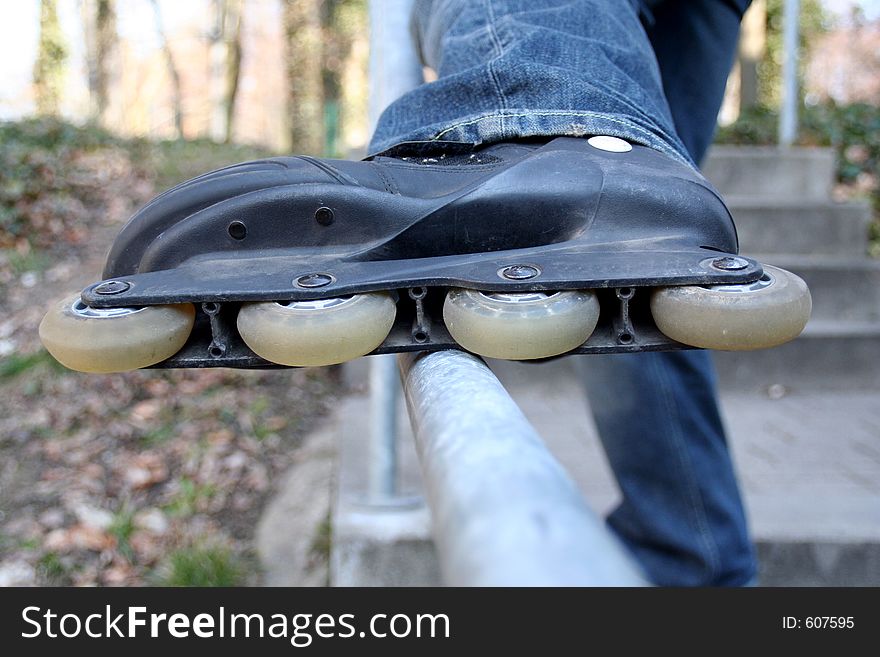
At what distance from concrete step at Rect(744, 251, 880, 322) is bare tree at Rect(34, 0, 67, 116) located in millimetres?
8554

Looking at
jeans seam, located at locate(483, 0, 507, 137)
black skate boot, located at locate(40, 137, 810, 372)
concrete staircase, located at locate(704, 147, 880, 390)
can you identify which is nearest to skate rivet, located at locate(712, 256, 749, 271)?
black skate boot, located at locate(40, 137, 810, 372)

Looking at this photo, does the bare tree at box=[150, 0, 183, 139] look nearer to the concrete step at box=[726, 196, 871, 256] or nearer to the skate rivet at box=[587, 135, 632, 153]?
the concrete step at box=[726, 196, 871, 256]

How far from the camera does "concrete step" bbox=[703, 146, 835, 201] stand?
3.32 meters

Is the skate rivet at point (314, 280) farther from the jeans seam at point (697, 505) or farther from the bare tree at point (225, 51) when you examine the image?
the bare tree at point (225, 51)

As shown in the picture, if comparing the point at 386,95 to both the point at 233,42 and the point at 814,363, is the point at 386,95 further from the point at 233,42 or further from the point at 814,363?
the point at 233,42

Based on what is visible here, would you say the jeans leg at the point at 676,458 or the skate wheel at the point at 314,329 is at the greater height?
the skate wheel at the point at 314,329

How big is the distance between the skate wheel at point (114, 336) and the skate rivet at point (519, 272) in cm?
32

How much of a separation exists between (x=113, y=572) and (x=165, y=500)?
0.27m

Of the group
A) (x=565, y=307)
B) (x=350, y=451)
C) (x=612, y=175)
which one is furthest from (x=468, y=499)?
(x=350, y=451)

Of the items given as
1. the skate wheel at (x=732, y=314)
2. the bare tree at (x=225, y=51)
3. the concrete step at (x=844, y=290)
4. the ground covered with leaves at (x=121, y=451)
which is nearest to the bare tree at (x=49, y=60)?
the bare tree at (x=225, y=51)

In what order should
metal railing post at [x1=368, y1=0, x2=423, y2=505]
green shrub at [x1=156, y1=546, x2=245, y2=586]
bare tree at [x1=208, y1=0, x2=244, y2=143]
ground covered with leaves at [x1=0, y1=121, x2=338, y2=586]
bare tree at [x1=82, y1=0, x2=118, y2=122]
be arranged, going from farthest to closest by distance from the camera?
bare tree at [x1=208, y1=0, x2=244, y2=143] → bare tree at [x1=82, y1=0, x2=118, y2=122] → ground covered with leaves at [x1=0, y1=121, x2=338, y2=586] → green shrub at [x1=156, y1=546, x2=245, y2=586] → metal railing post at [x1=368, y1=0, x2=423, y2=505]

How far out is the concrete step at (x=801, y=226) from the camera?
3068mm
